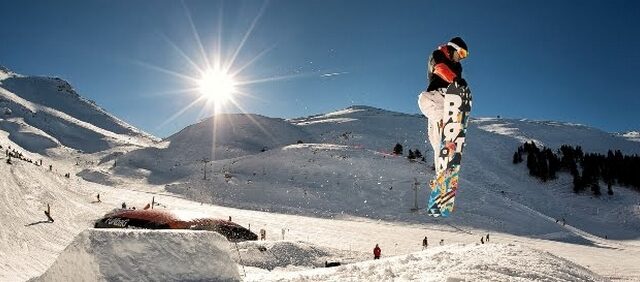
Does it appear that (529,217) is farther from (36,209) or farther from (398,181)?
(36,209)

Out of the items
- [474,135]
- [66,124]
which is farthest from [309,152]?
[66,124]

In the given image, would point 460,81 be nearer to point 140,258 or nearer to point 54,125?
point 140,258

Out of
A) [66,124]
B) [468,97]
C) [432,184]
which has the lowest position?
[432,184]

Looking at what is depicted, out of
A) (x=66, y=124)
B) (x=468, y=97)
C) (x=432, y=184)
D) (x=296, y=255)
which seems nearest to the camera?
(x=468, y=97)

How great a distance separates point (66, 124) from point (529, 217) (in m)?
123

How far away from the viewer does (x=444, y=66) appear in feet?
25.1

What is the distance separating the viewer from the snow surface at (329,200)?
13484mm

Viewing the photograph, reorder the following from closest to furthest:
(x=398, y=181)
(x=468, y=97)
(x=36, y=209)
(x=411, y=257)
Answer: (x=468, y=97) → (x=411, y=257) → (x=36, y=209) → (x=398, y=181)

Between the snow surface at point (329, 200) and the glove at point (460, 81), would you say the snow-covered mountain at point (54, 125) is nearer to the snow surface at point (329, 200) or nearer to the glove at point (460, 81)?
the snow surface at point (329, 200)

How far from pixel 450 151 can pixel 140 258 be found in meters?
7.04

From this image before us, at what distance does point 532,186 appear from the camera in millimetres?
96688

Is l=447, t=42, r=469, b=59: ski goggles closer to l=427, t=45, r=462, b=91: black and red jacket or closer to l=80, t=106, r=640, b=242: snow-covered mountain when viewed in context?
l=427, t=45, r=462, b=91: black and red jacket

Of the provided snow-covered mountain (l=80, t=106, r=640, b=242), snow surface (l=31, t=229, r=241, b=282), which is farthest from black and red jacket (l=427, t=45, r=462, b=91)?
→ snow-covered mountain (l=80, t=106, r=640, b=242)

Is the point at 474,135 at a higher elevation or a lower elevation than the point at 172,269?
higher
